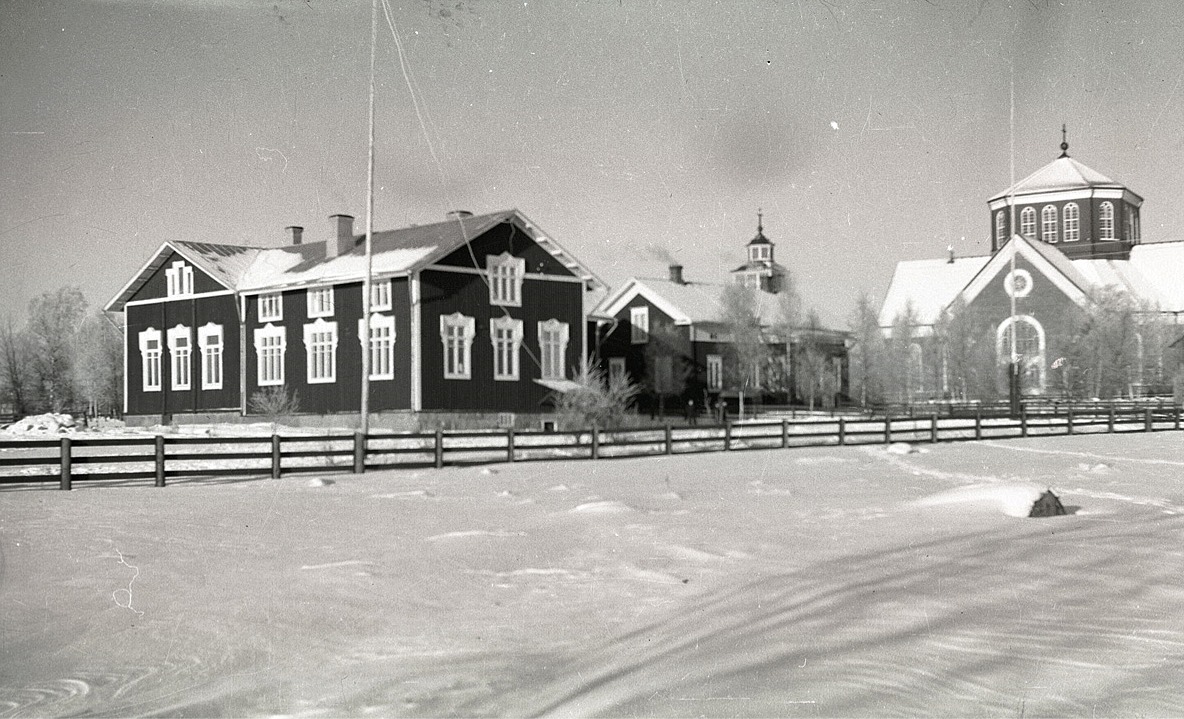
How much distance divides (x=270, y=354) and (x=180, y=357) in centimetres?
423

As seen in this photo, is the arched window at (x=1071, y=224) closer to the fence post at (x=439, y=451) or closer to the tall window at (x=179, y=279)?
the tall window at (x=179, y=279)

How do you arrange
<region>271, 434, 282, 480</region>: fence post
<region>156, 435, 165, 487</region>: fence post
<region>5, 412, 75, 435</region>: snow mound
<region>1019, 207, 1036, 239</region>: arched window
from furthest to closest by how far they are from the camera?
1. <region>1019, 207, 1036, 239</region>: arched window
2. <region>5, 412, 75, 435</region>: snow mound
3. <region>271, 434, 282, 480</region>: fence post
4. <region>156, 435, 165, 487</region>: fence post

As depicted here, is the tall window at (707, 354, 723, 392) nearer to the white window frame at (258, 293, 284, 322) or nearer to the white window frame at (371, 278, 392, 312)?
the white window frame at (371, 278, 392, 312)

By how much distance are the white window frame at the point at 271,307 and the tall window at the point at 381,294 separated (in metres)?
4.38

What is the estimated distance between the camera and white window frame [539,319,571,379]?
121 feet

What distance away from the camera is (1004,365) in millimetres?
53500

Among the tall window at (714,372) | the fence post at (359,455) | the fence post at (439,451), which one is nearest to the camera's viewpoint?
the fence post at (359,455)

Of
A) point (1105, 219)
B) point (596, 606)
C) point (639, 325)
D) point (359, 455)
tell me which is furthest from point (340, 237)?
point (1105, 219)

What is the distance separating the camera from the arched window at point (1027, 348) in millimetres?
54156

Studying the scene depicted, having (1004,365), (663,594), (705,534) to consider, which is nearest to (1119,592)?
(663,594)

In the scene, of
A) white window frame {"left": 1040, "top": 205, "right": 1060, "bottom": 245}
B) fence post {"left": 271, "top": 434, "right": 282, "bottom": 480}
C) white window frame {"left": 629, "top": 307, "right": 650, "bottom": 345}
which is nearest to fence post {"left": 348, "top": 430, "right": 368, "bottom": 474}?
fence post {"left": 271, "top": 434, "right": 282, "bottom": 480}

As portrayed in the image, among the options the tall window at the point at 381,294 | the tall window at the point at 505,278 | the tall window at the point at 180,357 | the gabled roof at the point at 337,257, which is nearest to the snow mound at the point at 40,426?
the tall window at the point at 180,357

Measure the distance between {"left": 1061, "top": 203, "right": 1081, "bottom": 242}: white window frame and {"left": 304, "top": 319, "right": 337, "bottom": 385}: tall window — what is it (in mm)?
50641

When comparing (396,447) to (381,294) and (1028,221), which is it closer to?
(381,294)
